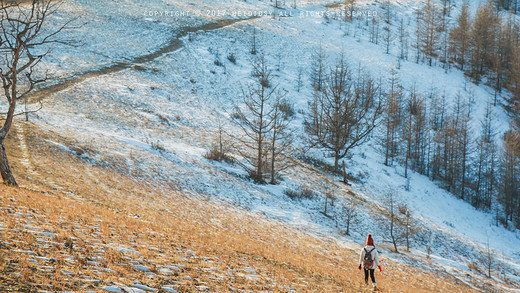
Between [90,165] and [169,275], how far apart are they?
1433 centimetres

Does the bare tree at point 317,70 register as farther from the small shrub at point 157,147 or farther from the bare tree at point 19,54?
the bare tree at point 19,54

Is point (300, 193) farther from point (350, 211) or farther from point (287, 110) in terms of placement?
point (287, 110)

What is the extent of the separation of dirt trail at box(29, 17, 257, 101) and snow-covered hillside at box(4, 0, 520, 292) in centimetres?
33

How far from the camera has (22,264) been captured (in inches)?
187

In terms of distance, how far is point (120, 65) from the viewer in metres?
40.9

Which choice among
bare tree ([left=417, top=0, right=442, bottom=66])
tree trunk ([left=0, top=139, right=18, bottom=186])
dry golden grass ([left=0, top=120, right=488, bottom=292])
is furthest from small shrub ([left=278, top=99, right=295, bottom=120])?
bare tree ([left=417, top=0, right=442, bottom=66])

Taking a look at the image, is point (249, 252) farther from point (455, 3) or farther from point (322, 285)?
point (455, 3)

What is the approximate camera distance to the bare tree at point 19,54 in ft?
36.2

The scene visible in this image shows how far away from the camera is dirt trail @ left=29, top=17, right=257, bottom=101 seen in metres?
29.4

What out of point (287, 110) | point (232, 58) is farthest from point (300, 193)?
point (232, 58)

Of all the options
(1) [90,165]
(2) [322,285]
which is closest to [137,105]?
(1) [90,165]

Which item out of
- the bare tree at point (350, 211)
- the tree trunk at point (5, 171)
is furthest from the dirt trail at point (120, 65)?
the bare tree at point (350, 211)

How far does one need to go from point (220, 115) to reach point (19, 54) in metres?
27.4

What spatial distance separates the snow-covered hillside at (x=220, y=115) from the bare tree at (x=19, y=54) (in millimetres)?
2470
